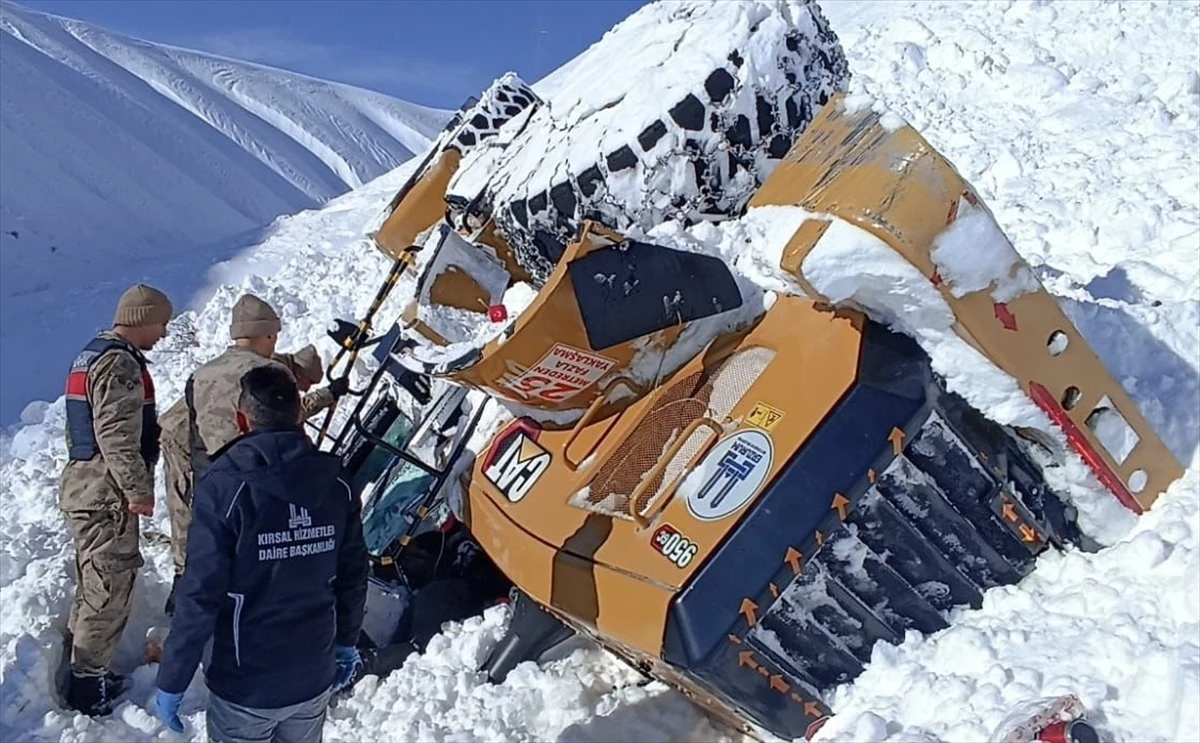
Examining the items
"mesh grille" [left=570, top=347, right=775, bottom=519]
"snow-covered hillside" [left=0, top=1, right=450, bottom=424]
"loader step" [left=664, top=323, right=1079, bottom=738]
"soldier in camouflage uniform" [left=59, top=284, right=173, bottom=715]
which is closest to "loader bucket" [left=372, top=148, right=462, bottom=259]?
"soldier in camouflage uniform" [left=59, top=284, right=173, bottom=715]

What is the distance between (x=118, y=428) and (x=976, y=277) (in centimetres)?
309

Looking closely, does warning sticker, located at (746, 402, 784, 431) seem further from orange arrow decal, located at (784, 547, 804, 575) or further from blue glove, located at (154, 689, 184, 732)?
blue glove, located at (154, 689, 184, 732)

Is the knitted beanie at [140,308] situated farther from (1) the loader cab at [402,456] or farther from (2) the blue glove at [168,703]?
(2) the blue glove at [168,703]

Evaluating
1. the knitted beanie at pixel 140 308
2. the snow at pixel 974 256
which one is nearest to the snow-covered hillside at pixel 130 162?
the knitted beanie at pixel 140 308

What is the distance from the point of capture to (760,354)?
12.6 feet

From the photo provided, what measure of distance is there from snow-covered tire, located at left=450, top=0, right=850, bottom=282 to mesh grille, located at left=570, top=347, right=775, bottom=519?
66 centimetres

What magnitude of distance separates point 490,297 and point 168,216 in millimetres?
17144

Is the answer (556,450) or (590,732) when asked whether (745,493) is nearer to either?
(556,450)

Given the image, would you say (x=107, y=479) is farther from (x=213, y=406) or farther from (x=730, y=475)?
(x=730, y=475)

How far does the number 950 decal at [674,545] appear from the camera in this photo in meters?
3.43

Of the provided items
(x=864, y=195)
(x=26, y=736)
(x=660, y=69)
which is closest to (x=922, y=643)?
(x=864, y=195)

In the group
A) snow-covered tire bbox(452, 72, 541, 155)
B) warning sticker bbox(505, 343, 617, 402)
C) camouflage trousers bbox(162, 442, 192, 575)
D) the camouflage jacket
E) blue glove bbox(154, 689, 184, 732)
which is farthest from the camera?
snow-covered tire bbox(452, 72, 541, 155)

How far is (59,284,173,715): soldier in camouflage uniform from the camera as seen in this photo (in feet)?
14.6

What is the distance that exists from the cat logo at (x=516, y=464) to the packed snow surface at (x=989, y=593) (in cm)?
52
